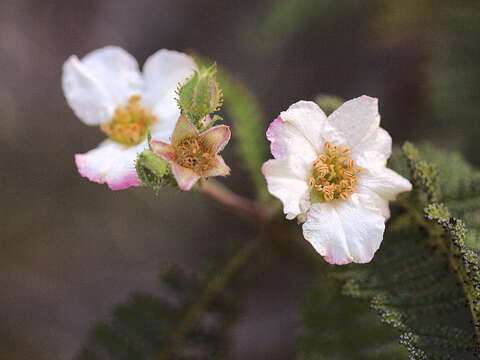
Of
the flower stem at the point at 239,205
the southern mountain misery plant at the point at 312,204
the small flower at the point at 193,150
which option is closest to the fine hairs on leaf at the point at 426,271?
the southern mountain misery plant at the point at 312,204

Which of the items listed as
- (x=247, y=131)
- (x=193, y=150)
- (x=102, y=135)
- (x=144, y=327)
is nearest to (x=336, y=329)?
(x=144, y=327)

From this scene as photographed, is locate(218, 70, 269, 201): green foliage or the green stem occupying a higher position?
locate(218, 70, 269, 201): green foliage

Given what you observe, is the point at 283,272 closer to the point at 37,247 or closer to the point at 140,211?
the point at 140,211

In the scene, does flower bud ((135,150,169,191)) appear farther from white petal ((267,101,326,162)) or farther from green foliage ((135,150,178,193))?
white petal ((267,101,326,162))

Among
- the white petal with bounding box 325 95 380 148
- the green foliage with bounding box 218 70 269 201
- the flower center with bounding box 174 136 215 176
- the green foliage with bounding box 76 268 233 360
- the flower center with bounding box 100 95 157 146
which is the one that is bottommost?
the green foliage with bounding box 76 268 233 360

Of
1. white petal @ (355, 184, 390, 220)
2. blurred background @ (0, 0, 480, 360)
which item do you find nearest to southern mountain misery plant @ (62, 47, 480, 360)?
white petal @ (355, 184, 390, 220)

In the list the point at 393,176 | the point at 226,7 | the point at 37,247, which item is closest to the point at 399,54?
the point at 226,7

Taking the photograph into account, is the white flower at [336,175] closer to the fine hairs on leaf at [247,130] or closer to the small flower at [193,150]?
the small flower at [193,150]

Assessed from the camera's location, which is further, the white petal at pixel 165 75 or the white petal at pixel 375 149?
the white petal at pixel 165 75
